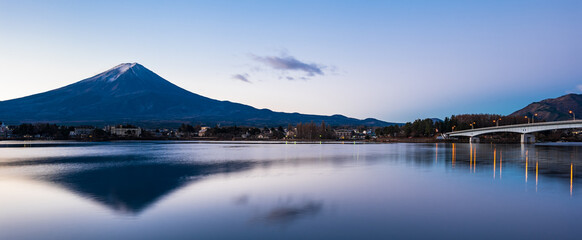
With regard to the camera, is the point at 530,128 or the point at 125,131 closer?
the point at 530,128

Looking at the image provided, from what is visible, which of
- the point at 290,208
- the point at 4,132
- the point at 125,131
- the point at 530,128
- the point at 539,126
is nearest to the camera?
the point at 290,208

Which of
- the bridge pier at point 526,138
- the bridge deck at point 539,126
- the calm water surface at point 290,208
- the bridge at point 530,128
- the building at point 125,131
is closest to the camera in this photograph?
the calm water surface at point 290,208

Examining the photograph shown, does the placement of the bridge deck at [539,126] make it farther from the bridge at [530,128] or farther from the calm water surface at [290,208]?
the calm water surface at [290,208]

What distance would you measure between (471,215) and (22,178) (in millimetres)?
20346

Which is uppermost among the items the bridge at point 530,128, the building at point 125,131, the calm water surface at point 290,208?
the bridge at point 530,128

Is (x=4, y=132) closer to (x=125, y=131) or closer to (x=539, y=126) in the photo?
(x=125, y=131)

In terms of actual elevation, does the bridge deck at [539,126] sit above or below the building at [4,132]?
above

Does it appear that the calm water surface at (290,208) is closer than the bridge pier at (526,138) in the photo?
Yes

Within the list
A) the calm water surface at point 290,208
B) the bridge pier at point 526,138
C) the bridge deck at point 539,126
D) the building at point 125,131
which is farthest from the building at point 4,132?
the bridge pier at point 526,138

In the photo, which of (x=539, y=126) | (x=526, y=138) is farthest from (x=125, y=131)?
(x=539, y=126)

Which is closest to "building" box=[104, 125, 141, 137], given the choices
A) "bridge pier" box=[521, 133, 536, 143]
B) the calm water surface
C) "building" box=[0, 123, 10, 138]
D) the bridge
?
"building" box=[0, 123, 10, 138]

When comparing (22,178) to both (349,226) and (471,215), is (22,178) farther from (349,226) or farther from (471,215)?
(471,215)

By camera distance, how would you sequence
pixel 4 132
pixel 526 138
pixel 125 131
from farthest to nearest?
pixel 125 131
pixel 4 132
pixel 526 138

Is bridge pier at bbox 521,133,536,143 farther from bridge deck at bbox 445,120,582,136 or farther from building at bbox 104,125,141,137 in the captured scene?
building at bbox 104,125,141,137
